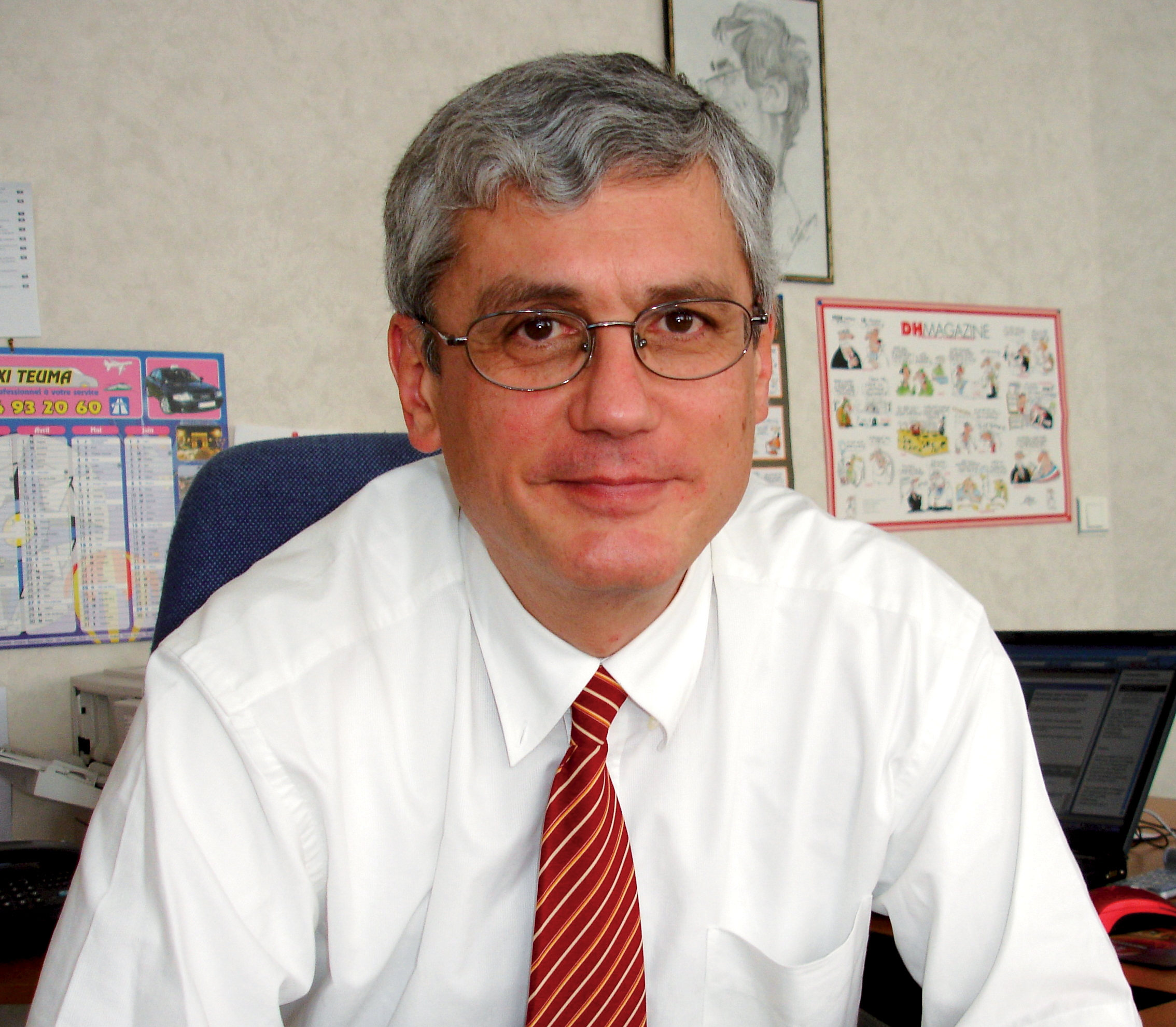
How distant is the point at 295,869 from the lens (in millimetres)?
875

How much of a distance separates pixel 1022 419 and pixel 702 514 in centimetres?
191

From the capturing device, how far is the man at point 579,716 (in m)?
0.88

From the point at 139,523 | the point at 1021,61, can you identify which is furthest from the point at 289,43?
the point at 1021,61

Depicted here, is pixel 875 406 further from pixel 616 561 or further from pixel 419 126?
pixel 616 561

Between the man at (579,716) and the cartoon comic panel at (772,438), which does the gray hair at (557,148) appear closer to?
the man at (579,716)

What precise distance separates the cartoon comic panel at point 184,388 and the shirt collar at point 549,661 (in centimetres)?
93

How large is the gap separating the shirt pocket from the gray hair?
2.26 ft

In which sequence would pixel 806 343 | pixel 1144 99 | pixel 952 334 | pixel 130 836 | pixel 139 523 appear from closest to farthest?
1. pixel 130 836
2. pixel 139 523
3. pixel 806 343
4. pixel 952 334
5. pixel 1144 99

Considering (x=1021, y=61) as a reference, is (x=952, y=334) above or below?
below

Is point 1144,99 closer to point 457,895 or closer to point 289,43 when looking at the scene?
point 289,43

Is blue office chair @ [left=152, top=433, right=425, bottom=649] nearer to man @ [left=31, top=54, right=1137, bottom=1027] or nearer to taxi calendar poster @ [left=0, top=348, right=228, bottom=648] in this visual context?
man @ [left=31, top=54, right=1137, bottom=1027]

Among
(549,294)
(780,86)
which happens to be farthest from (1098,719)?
(780,86)

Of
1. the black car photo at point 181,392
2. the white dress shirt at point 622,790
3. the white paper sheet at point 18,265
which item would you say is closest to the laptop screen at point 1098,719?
the white dress shirt at point 622,790

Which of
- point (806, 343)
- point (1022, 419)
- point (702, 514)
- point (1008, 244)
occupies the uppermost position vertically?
point (1008, 244)
